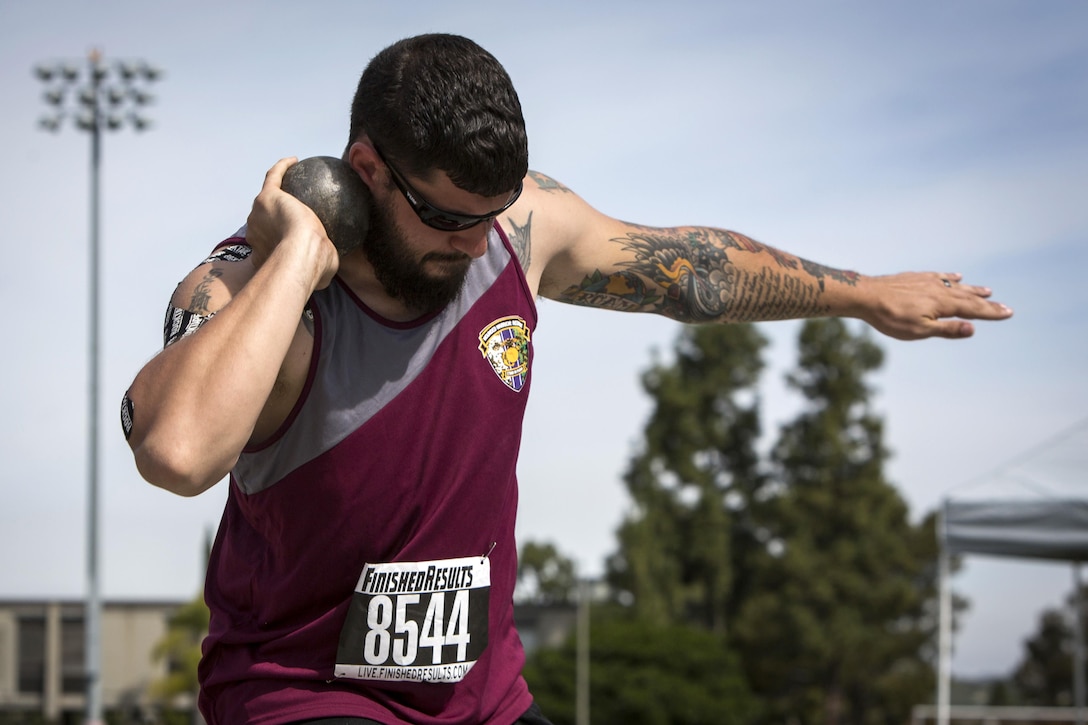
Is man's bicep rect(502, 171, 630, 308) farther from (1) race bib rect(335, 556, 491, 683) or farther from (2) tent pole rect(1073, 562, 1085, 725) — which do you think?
(2) tent pole rect(1073, 562, 1085, 725)

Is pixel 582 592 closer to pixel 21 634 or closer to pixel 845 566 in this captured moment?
pixel 845 566

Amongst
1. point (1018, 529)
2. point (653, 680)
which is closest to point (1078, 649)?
point (1018, 529)

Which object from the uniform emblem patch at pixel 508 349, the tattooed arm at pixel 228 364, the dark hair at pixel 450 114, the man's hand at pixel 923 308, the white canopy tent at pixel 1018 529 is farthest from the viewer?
the white canopy tent at pixel 1018 529

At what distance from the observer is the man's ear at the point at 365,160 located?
275 centimetres

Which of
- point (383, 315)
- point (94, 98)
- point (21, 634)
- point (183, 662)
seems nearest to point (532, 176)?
point (383, 315)

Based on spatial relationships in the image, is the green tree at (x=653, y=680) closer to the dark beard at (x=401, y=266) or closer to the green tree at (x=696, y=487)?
the green tree at (x=696, y=487)

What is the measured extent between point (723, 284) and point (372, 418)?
1.41m

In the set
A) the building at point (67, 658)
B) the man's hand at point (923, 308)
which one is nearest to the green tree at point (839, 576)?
the building at point (67, 658)

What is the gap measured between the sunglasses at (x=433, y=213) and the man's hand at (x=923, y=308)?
1505 millimetres

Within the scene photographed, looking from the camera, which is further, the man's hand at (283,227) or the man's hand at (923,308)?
the man's hand at (923,308)

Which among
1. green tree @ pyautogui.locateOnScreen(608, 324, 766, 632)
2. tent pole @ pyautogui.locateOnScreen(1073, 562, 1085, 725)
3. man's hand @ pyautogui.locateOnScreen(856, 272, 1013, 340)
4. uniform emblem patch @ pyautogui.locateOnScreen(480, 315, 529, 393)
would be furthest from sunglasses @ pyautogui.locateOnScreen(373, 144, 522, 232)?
green tree @ pyautogui.locateOnScreen(608, 324, 766, 632)

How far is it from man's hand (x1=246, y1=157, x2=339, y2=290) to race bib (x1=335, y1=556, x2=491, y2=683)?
69 centimetres

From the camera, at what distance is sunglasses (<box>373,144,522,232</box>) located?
8.82 ft

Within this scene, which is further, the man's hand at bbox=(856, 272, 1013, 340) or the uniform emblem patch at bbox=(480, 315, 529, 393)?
the man's hand at bbox=(856, 272, 1013, 340)
